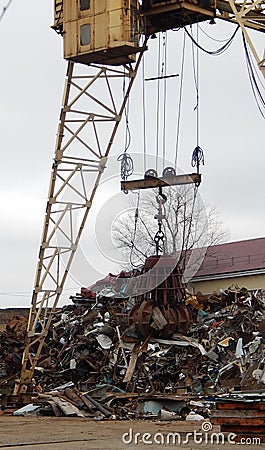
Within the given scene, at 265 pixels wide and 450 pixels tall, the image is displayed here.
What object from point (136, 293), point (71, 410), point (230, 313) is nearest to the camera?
point (71, 410)

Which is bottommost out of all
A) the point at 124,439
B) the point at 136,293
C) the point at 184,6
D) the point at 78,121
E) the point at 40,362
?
the point at 124,439

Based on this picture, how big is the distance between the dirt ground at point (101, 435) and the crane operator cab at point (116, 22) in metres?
7.55

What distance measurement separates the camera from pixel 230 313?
22.6 m

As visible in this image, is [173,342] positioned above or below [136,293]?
below

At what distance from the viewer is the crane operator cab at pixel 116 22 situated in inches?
647

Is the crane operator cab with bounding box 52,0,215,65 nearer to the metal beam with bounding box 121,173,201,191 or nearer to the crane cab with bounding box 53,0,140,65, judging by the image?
the crane cab with bounding box 53,0,140,65

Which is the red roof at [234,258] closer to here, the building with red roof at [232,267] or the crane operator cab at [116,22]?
the building with red roof at [232,267]

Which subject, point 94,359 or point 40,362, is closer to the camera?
point 94,359

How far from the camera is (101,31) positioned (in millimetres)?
16703

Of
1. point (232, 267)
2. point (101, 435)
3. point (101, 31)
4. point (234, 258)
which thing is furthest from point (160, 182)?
point (234, 258)

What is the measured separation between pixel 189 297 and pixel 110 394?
8.56 metres

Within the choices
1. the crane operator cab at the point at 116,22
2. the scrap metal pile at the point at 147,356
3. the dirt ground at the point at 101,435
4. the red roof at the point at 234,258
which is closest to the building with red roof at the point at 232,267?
the red roof at the point at 234,258

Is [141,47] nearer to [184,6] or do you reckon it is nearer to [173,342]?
[184,6]

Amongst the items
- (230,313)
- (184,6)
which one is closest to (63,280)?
(230,313)
